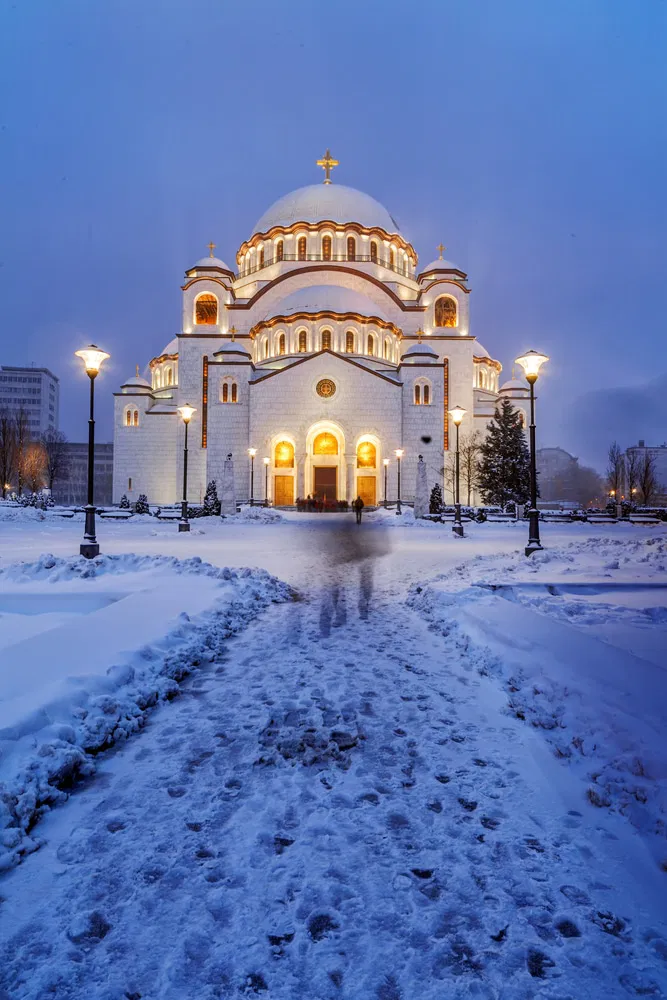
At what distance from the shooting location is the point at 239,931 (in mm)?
1834

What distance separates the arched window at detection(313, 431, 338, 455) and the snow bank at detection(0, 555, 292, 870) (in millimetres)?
35332

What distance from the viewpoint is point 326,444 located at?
42312mm

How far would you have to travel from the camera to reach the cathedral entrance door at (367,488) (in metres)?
41.7

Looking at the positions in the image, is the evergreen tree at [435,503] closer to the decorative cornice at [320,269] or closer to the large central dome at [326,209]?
the decorative cornice at [320,269]

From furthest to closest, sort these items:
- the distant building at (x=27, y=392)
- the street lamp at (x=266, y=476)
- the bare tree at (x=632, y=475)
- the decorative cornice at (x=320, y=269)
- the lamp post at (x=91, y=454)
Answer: the distant building at (x=27, y=392) < the bare tree at (x=632, y=475) < the decorative cornice at (x=320, y=269) < the street lamp at (x=266, y=476) < the lamp post at (x=91, y=454)

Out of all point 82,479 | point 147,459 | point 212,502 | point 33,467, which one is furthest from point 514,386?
point 82,479

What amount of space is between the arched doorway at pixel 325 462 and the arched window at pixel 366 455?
4.40 ft

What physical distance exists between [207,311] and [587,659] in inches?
1917

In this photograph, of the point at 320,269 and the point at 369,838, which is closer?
the point at 369,838

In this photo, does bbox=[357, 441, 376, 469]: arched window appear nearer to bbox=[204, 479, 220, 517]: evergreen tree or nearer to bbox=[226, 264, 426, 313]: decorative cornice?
bbox=[204, 479, 220, 517]: evergreen tree

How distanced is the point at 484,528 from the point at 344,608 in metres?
18.7

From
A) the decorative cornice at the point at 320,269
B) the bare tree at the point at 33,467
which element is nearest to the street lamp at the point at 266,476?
the decorative cornice at the point at 320,269

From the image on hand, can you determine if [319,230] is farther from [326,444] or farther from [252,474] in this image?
[252,474]

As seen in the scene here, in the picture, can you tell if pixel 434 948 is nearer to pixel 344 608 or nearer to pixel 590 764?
pixel 590 764
